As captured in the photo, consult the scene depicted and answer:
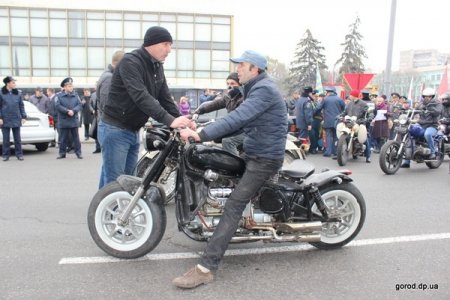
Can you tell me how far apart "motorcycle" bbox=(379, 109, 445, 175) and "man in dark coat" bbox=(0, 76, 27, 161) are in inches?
315

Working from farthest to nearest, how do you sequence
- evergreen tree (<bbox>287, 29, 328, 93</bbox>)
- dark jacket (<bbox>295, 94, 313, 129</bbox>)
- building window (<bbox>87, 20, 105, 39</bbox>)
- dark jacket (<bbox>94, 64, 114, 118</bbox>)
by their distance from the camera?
1. evergreen tree (<bbox>287, 29, 328, 93</bbox>)
2. building window (<bbox>87, 20, 105, 39</bbox>)
3. dark jacket (<bbox>295, 94, 313, 129</bbox>)
4. dark jacket (<bbox>94, 64, 114, 118</bbox>)

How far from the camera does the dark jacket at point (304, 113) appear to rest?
12.0 metres

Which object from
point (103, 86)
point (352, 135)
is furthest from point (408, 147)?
point (103, 86)

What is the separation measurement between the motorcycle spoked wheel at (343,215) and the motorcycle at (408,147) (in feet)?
15.1

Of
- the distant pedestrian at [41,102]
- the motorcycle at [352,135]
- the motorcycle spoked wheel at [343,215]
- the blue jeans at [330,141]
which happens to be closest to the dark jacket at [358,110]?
the motorcycle at [352,135]

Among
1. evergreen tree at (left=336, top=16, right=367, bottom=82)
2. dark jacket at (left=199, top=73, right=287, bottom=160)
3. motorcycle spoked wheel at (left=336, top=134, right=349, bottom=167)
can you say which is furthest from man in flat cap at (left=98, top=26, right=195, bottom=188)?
evergreen tree at (left=336, top=16, right=367, bottom=82)

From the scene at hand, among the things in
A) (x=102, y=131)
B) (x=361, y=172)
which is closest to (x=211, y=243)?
(x=102, y=131)

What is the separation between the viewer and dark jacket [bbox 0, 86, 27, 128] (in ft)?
32.1

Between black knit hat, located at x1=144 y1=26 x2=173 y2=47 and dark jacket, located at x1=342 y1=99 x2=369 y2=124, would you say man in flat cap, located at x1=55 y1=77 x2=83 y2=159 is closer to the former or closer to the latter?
dark jacket, located at x1=342 y1=99 x2=369 y2=124

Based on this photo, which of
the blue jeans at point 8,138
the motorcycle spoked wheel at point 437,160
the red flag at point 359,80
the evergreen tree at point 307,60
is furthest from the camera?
the evergreen tree at point 307,60

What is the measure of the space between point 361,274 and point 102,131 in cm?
288

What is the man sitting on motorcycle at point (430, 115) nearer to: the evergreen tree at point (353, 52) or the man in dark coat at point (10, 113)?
the man in dark coat at point (10, 113)

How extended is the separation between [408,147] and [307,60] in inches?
1706

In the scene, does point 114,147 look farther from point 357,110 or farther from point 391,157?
point 357,110
